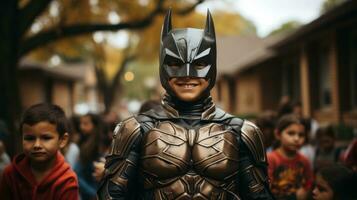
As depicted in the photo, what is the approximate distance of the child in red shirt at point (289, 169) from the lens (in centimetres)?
557

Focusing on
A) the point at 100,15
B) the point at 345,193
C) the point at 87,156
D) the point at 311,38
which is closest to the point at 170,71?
the point at 345,193

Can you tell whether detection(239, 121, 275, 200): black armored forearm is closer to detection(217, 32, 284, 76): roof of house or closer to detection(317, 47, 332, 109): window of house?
detection(317, 47, 332, 109): window of house

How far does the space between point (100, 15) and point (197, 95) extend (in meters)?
16.4

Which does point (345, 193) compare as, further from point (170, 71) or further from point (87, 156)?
point (87, 156)

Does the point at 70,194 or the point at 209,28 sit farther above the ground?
the point at 209,28

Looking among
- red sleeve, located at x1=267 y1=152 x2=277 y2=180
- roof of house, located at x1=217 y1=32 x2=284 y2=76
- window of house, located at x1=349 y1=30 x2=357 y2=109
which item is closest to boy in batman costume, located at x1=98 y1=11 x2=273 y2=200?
red sleeve, located at x1=267 y1=152 x2=277 y2=180

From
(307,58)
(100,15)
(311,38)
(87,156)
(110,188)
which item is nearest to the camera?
(110,188)

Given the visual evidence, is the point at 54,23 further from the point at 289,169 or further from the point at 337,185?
the point at 337,185

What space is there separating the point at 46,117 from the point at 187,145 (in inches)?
41.9

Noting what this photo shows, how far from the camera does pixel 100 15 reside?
19609 mm

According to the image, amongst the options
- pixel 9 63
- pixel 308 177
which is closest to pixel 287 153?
pixel 308 177

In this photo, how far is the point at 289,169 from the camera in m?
5.59

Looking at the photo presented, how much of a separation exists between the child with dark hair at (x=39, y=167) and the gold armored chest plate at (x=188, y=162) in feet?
2.27

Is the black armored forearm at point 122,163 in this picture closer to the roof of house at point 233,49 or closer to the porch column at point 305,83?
the porch column at point 305,83
